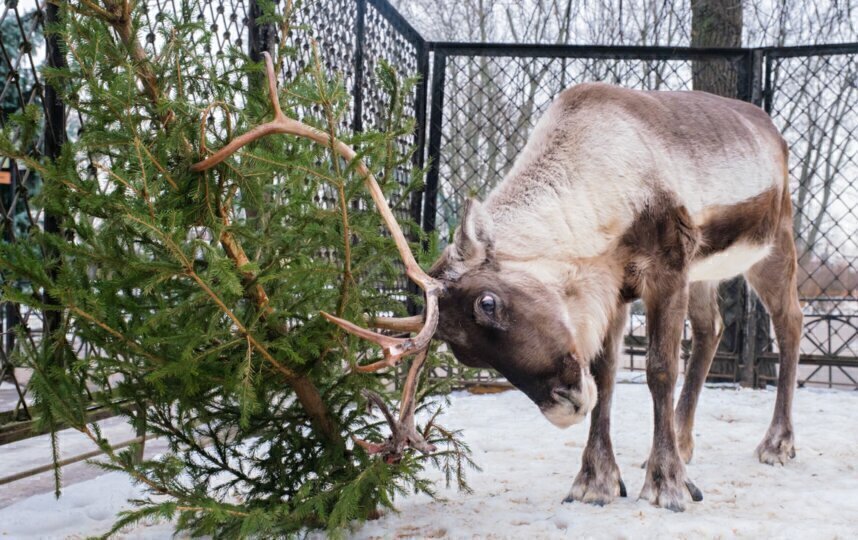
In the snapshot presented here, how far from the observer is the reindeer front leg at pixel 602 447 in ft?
11.7

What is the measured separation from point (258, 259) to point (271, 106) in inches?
20.5

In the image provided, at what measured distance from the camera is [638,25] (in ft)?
34.4

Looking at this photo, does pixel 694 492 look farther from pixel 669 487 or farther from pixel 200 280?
pixel 200 280

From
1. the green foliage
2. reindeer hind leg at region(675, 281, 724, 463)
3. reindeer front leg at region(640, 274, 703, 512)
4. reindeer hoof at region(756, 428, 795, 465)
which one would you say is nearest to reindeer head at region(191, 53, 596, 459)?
the green foliage

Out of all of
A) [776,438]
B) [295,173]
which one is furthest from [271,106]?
[776,438]

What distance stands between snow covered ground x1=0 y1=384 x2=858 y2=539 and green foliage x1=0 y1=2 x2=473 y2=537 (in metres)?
0.47

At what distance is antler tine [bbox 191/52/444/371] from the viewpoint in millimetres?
2348

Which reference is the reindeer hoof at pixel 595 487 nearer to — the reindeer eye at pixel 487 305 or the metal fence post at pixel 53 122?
the reindeer eye at pixel 487 305

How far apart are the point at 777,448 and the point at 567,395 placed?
2203mm

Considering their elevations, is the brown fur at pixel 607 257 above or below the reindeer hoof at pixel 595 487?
above

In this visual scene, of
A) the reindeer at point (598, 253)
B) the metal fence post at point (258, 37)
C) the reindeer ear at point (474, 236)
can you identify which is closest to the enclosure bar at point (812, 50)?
the reindeer at point (598, 253)

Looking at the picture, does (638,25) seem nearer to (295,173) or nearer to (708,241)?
(708,241)

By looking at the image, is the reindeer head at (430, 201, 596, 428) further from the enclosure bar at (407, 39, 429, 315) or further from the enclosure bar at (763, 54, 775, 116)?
the enclosure bar at (763, 54, 775, 116)

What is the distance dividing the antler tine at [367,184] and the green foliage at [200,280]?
62 millimetres
